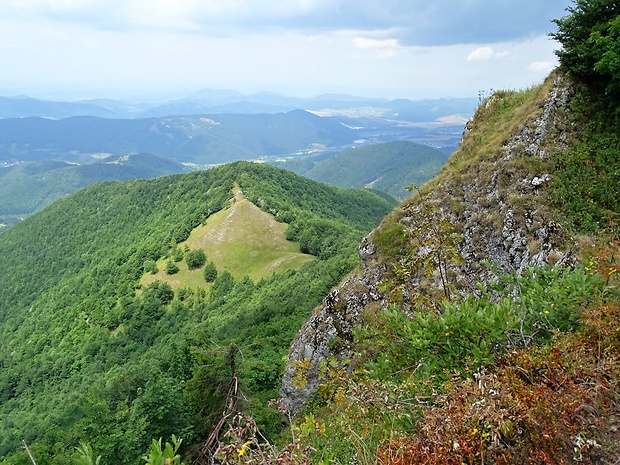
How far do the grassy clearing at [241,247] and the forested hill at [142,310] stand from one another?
1.66 m

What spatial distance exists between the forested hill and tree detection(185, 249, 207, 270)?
0.49 metres

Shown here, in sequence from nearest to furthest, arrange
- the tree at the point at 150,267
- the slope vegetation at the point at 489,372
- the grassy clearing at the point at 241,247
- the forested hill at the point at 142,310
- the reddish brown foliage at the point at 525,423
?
the reddish brown foliage at the point at 525,423 < the slope vegetation at the point at 489,372 < the forested hill at the point at 142,310 < the grassy clearing at the point at 241,247 < the tree at the point at 150,267

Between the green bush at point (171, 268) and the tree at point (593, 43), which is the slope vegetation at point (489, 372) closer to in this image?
the tree at point (593, 43)

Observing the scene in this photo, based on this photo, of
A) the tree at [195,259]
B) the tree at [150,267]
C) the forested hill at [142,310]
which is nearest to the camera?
the forested hill at [142,310]

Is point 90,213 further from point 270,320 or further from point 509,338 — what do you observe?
point 509,338

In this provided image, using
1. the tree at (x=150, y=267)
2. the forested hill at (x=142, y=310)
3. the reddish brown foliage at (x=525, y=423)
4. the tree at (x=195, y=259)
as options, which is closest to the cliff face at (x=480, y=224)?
the forested hill at (x=142, y=310)

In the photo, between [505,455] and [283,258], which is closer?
[505,455]

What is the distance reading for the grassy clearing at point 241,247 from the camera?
8719 centimetres

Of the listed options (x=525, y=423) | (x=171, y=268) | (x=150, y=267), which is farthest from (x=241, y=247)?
(x=525, y=423)

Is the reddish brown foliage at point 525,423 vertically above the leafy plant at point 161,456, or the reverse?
the leafy plant at point 161,456

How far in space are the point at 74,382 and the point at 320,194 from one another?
10109 cm

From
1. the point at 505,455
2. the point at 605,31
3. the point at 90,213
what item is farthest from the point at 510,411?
the point at 90,213

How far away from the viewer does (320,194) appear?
15200 cm

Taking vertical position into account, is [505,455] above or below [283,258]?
above
